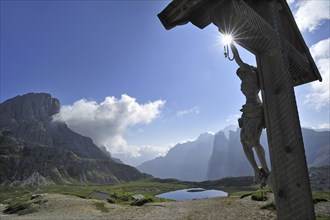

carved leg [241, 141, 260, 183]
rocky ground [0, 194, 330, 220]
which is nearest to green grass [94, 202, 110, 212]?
rocky ground [0, 194, 330, 220]

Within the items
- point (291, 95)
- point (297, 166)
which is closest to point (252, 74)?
point (291, 95)

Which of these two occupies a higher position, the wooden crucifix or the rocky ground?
the wooden crucifix

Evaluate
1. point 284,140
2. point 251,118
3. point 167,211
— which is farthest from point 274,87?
point 167,211

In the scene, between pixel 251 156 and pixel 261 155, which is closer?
pixel 251 156

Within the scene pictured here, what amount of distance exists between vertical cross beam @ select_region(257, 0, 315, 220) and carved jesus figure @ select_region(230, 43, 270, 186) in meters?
0.12

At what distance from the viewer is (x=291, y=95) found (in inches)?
139

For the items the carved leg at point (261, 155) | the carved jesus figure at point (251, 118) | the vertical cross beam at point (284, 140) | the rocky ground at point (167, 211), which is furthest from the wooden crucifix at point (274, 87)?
the rocky ground at point (167, 211)

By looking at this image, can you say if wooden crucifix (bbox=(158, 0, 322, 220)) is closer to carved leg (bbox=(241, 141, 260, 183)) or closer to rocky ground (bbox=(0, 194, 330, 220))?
carved leg (bbox=(241, 141, 260, 183))

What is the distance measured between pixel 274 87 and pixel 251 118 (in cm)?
48

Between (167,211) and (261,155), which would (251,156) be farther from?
(167,211)

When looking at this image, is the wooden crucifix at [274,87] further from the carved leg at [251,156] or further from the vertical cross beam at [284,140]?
the carved leg at [251,156]

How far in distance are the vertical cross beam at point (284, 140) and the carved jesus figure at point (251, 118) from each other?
0.12 meters

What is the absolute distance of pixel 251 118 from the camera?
11.6 feet

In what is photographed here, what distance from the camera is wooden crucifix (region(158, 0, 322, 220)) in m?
3.20
